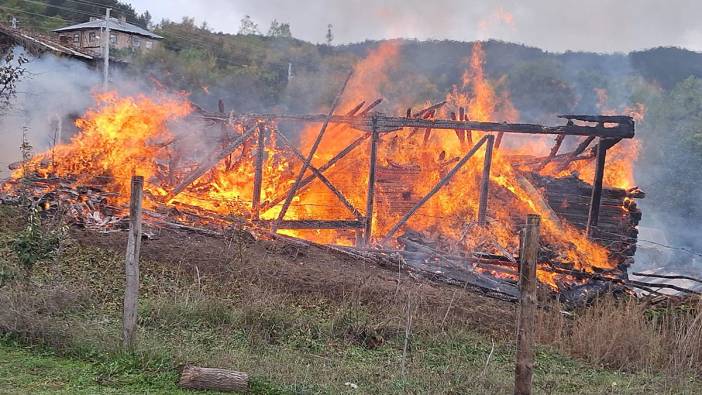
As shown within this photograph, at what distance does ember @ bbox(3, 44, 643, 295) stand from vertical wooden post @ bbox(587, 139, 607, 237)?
49 millimetres

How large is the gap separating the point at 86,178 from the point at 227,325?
8.80 metres

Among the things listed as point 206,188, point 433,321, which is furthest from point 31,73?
point 433,321

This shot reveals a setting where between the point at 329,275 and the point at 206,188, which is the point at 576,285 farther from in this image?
the point at 206,188

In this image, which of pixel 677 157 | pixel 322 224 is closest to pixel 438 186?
pixel 322 224

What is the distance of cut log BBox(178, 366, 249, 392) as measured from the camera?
20.1ft

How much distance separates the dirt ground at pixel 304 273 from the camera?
9.83 meters

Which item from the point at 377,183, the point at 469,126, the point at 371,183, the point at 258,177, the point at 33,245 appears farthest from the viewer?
the point at 377,183

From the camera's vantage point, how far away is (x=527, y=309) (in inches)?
228

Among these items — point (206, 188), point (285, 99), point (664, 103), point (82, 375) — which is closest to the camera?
point (82, 375)

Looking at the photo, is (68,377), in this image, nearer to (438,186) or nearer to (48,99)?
(438,186)

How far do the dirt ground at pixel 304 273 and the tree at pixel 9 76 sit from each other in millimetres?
5017

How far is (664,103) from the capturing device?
123ft

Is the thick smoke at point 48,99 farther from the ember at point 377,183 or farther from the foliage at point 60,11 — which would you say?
the foliage at point 60,11

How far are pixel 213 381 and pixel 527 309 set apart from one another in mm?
3167
